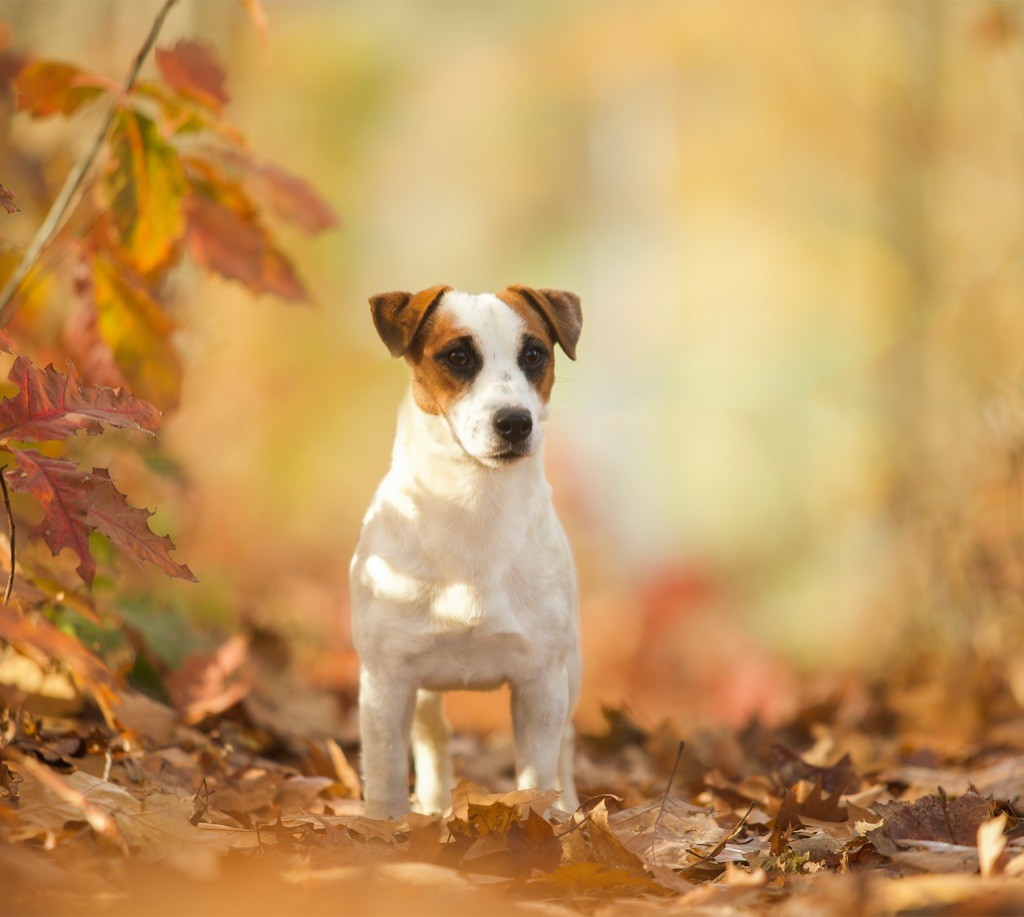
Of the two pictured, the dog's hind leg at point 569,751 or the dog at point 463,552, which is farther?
the dog's hind leg at point 569,751

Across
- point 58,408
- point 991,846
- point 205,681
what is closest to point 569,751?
point 205,681

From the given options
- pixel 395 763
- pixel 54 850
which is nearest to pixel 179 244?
pixel 395 763

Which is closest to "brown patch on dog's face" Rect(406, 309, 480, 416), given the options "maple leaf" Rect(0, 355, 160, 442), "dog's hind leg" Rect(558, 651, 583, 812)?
"dog's hind leg" Rect(558, 651, 583, 812)

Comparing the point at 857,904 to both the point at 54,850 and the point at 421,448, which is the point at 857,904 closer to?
the point at 54,850

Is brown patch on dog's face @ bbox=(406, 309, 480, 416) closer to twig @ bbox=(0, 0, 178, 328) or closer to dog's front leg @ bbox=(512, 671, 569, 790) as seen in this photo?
dog's front leg @ bbox=(512, 671, 569, 790)

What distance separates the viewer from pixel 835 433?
44.6 ft

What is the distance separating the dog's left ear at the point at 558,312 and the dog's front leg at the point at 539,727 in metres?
0.91

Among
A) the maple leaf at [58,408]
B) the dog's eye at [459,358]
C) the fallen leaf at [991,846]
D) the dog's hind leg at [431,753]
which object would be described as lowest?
the dog's hind leg at [431,753]

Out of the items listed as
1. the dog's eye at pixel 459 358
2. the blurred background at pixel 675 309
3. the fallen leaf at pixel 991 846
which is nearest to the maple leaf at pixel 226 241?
the dog's eye at pixel 459 358

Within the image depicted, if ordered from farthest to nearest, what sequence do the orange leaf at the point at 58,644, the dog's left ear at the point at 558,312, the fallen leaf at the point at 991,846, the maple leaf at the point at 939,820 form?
the dog's left ear at the point at 558,312 → the maple leaf at the point at 939,820 → the fallen leaf at the point at 991,846 → the orange leaf at the point at 58,644

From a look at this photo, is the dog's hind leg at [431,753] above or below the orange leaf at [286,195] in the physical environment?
below

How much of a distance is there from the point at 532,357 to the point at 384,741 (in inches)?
42.7

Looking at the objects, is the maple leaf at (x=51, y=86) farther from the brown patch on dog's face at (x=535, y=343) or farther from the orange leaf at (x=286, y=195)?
the brown patch on dog's face at (x=535, y=343)

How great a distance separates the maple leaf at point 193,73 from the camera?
3.09 m
